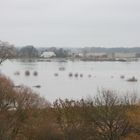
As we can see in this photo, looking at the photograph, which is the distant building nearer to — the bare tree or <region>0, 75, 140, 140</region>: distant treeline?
the bare tree

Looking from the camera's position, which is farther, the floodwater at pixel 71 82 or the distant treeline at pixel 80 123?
the floodwater at pixel 71 82

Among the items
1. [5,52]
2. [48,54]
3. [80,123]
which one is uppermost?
[5,52]

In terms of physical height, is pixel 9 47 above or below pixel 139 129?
above

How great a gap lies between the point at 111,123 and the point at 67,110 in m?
1.43

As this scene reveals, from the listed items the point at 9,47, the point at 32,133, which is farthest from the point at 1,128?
the point at 9,47

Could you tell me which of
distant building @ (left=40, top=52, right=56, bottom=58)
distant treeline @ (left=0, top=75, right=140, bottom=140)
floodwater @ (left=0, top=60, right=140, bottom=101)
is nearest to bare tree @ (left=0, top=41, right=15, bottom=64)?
floodwater @ (left=0, top=60, right=140, bottom=101)

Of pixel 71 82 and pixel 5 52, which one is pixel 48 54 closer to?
pixel 71 82

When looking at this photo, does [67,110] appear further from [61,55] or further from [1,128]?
[61,55]

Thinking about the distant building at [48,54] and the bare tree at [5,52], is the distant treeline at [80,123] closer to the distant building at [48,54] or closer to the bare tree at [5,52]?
the bare tree at [5,52]

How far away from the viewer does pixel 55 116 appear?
42.9 feet

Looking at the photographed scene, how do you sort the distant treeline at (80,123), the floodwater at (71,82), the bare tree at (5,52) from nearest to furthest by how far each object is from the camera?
the distant treeline at (80,123), the bare tree at (5,52), the floodwater at (71,82)

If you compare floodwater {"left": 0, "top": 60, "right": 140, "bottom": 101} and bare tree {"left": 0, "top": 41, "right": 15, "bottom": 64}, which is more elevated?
bare tree {"left": 0, "top": 41, "right": 15, "bottom": 64}

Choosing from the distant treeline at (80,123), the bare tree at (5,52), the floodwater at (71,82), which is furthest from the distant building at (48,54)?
the distant treeline at (80,123)

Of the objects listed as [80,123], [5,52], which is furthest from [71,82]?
[80,123]
